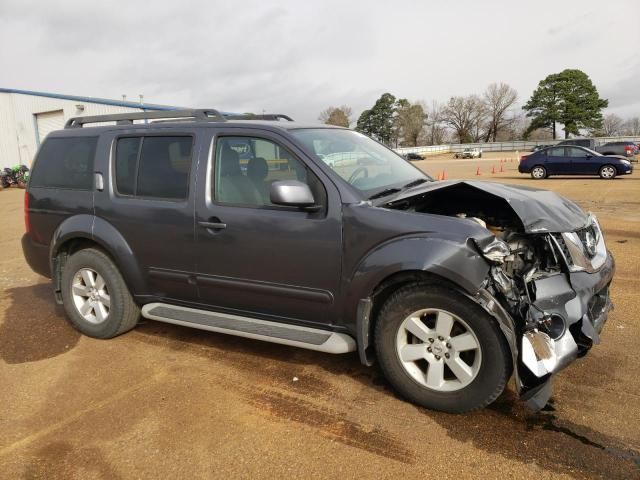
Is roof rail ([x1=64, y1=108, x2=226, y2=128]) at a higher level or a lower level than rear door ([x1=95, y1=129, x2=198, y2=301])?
higher

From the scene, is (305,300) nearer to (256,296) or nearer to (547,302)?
(256,296)

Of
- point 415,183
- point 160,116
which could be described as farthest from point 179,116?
point 415,183

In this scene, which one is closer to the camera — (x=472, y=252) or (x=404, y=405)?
(x=472, y=252)

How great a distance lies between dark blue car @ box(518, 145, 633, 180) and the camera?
19.5 metres

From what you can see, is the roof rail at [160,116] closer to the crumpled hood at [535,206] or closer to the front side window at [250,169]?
the front side window at [250,169]

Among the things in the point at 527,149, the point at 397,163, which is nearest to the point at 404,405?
the point at 397,163

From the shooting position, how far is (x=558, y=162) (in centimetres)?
2033

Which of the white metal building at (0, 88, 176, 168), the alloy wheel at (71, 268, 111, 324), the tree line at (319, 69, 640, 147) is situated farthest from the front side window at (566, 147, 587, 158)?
the tree line at (319, 69, 640, 147)

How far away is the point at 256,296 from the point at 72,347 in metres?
1.92

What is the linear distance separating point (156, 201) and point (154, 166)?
1.01 feet

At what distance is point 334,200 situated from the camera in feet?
10.7

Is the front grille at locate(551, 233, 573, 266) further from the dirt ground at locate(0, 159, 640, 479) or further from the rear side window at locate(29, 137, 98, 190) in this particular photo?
the rear side window at locate(29, 137, 98, 190)

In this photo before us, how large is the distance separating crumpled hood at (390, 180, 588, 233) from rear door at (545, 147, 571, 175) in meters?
18.8

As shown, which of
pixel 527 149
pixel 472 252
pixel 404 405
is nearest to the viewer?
pixel 472 252
